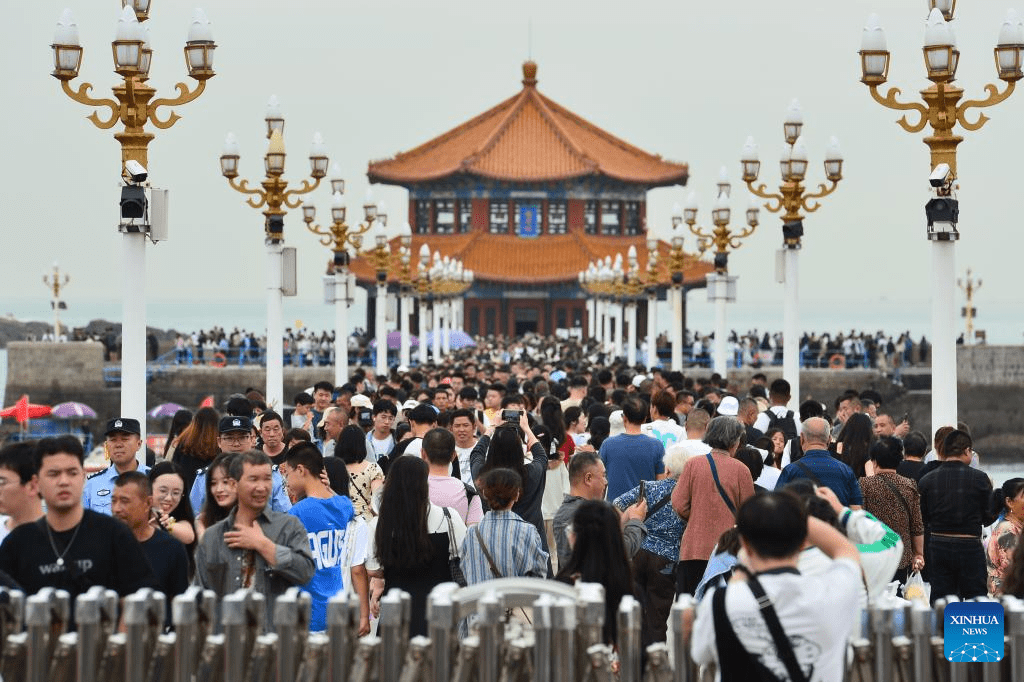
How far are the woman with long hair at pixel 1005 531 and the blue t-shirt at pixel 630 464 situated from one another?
237cm

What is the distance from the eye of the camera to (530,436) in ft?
41.4

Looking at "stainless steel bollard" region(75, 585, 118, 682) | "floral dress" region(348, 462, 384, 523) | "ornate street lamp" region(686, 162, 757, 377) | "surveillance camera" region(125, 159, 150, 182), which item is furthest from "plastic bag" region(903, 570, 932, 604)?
"ornate street lamp" region(686, 162, 757, 377)

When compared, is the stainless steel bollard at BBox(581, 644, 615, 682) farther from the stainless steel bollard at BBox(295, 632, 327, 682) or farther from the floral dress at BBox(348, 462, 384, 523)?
the floral dress at BBox(348, 462, 384, 523)

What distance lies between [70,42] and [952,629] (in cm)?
943

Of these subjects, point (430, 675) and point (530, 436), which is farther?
point (530, 436)

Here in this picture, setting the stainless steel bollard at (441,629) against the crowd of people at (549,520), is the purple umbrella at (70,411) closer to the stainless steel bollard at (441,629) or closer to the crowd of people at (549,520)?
the crowd of people at (549,520)

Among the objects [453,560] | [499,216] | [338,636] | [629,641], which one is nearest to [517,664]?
[629,641]

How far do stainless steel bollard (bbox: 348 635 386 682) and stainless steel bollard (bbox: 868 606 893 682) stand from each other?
181cm

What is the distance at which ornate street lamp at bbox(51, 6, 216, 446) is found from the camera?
12.8m

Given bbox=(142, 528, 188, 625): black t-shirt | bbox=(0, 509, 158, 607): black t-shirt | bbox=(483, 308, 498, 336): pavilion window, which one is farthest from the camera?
bbox=(483, 308, 498, 336): pavilion window

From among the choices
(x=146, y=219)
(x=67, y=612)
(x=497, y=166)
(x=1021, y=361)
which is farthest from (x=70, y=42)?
(x=497, y=166)

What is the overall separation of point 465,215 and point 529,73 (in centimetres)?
1158

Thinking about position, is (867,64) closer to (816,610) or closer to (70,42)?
(70,42)

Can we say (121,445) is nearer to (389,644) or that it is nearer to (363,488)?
(363,488)
